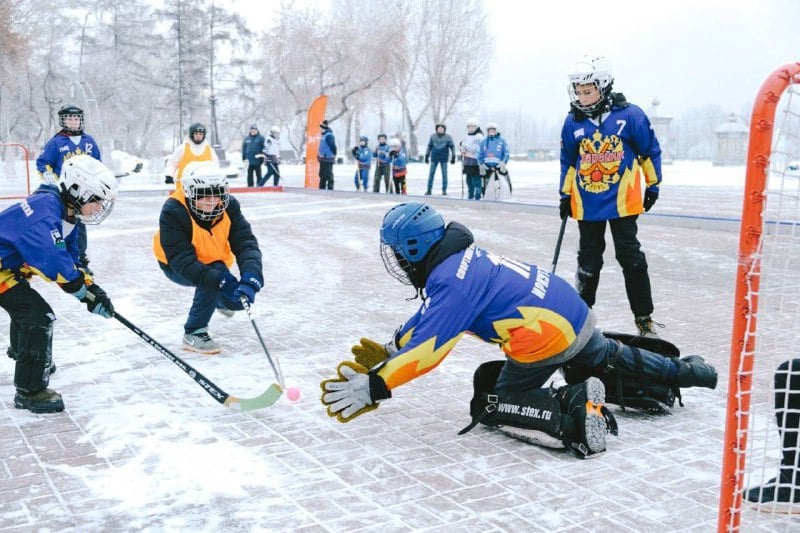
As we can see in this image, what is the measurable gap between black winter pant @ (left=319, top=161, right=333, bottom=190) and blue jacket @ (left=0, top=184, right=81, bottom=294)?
16.9 meters

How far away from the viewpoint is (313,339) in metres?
6.08

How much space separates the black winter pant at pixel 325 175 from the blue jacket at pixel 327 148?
15 centimetres

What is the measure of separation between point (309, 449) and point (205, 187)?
204 cm

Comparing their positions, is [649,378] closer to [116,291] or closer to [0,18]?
[116,291]

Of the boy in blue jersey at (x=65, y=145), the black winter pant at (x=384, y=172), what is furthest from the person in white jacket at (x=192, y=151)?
the black winter pant at (x=384, y=172)

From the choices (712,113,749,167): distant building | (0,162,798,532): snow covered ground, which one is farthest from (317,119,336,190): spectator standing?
(712,113,749,167): distant building

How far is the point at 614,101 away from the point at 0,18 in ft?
84.0

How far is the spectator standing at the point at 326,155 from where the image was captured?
20.8 metres

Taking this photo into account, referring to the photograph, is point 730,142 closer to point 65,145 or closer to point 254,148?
point 254,148

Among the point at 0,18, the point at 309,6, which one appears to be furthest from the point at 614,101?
the point at 309,6

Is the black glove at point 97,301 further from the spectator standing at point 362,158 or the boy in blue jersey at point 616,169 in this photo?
the spectator standing at point 362,158

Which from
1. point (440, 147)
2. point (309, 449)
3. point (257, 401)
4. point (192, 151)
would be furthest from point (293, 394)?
point (440, 147)

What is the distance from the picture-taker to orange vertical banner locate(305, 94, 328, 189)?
21.6 meters

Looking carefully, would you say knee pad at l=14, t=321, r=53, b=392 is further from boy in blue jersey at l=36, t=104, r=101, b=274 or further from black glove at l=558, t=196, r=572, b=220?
boy in blue jersey at l=36, t=104, r=101, b=274
